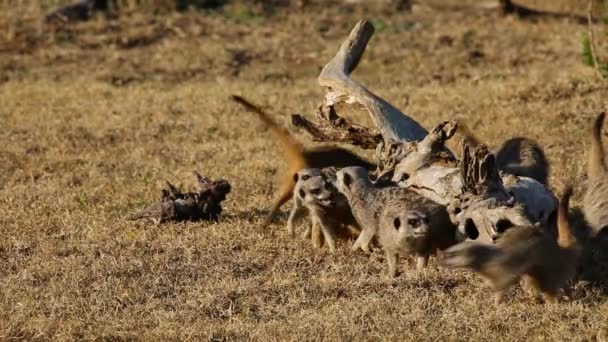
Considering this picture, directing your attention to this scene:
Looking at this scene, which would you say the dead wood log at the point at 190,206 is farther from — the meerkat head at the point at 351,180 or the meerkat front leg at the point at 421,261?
the meerkat front leg at the point at 421,261

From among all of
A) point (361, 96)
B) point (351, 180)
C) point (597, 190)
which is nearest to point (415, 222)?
point (351, 180)

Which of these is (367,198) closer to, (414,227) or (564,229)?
(414,227)

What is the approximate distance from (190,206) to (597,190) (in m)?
2.60

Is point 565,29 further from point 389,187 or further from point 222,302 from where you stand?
point 222,302

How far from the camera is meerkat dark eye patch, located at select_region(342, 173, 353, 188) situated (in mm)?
6582

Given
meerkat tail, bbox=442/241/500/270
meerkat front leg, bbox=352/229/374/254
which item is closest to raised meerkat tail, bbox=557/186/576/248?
meerkat tail, bbox=442/241/500/270

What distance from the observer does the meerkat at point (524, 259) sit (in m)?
5.19

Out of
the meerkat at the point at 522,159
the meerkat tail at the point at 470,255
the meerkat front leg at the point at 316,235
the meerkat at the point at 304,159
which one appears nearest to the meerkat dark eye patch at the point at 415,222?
the meerkat tail at the point at 470,255

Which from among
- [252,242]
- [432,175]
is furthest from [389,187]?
[252,242]

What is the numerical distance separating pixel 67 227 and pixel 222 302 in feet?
6.80

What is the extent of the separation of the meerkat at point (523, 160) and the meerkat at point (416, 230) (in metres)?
1.28

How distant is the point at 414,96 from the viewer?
12211 millimetres

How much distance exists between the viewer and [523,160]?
7625mm

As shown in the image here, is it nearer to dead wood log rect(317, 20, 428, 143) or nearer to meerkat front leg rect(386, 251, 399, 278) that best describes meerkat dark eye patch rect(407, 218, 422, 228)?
meerkat front leg rect(386, 251, 399, 278)
